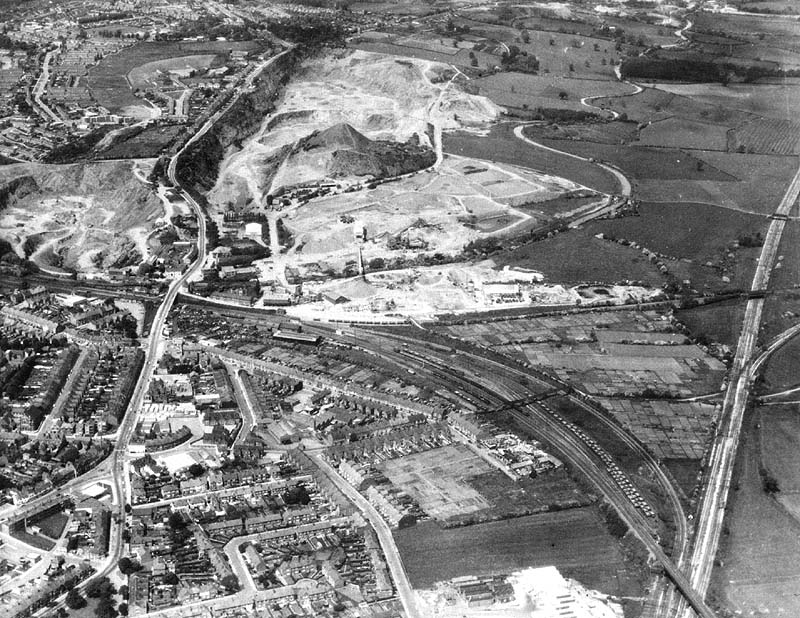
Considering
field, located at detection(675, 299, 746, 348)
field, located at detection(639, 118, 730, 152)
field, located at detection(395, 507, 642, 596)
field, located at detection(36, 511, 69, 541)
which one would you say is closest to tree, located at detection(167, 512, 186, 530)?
field, located at detection(36, 511, 69, 541)

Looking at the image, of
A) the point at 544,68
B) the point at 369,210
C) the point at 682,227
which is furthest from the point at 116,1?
the point at 682,227

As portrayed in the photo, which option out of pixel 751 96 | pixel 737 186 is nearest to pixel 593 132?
pixel 737 186

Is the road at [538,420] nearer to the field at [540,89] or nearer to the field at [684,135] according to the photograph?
the field at [684,135]

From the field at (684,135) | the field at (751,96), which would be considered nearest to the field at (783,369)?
the field at (684,135)

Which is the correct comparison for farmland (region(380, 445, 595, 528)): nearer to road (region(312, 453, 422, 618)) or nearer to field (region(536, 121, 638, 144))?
road (region(312, 453, 422, 618))

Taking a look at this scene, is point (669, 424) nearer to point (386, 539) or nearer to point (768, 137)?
point (386, 539)
